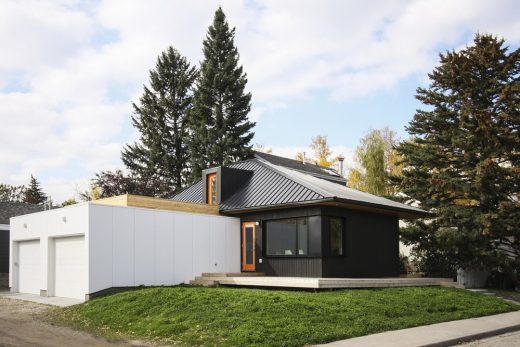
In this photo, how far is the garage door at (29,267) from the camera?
20781 mm

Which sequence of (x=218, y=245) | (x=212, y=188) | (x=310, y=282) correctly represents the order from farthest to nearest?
(x=212, y=188), (x=218, y=245), (x=310, y=282)

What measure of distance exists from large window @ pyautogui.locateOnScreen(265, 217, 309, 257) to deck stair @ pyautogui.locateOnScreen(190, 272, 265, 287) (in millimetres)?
1219

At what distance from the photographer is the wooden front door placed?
20.9 meters

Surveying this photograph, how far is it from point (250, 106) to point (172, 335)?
30046 mm

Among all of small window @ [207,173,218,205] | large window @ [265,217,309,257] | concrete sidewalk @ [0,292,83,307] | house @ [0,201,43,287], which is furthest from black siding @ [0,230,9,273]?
large window @ [265,217,309,257]

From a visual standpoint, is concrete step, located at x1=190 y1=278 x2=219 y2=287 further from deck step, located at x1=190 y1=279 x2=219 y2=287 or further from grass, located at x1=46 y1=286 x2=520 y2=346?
grass, located at x1=46 y1=286 x2=520 y2=346

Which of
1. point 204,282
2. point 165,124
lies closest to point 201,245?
point 204,282

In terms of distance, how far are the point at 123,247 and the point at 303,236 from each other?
631 cm

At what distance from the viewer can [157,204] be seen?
19531 mm

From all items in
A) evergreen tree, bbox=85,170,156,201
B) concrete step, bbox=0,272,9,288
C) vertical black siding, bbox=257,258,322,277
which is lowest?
concrete step, bbox=0,272,9,288

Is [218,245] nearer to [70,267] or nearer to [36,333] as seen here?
[70,267]

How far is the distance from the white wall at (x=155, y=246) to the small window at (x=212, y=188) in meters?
2.04

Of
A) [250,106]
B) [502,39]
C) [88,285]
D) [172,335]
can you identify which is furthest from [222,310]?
[250,106]

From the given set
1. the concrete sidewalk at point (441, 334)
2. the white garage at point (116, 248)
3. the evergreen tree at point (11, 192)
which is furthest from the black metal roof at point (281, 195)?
the evergreen tree at point (11, 192)
